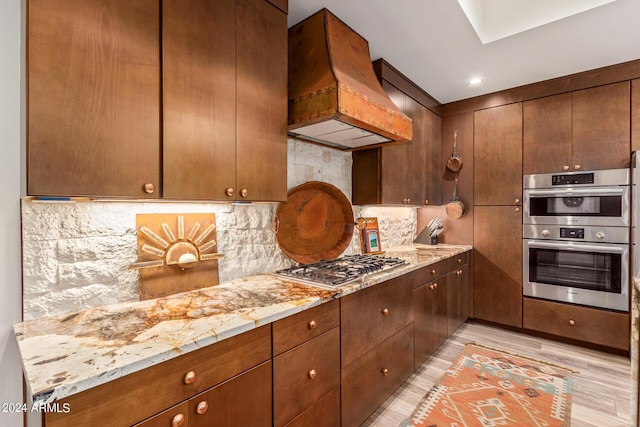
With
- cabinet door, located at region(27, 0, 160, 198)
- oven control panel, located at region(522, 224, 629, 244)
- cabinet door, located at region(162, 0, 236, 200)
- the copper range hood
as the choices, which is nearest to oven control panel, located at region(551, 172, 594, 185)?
oven control panel, located at region(522, 224, 629, 244)

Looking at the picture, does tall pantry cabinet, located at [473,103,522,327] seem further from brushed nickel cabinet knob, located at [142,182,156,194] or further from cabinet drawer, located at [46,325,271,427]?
brushed nickel cabinet knob, located at [142,182,156,194]

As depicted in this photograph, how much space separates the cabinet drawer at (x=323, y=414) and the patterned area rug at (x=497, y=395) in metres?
0.59

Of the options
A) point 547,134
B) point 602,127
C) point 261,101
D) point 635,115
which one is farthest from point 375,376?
point 635,115

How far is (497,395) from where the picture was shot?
2.17 m

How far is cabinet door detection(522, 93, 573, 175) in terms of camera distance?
296 cm

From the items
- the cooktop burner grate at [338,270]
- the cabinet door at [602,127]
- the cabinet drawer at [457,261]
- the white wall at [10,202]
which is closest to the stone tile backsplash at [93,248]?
the white wall at [10,202]

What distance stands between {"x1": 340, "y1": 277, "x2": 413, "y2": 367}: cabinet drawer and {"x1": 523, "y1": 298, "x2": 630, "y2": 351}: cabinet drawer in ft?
5.85

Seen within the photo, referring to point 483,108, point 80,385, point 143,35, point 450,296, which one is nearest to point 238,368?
point 80,385

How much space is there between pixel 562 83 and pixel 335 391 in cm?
351

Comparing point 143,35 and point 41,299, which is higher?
point 143,35

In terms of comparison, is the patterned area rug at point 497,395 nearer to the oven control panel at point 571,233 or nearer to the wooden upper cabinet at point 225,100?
the oven control panel at point 571,233

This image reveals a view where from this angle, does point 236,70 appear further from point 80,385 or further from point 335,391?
point 335,391

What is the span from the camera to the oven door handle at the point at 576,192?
270cm

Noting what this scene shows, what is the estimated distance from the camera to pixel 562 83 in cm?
296
